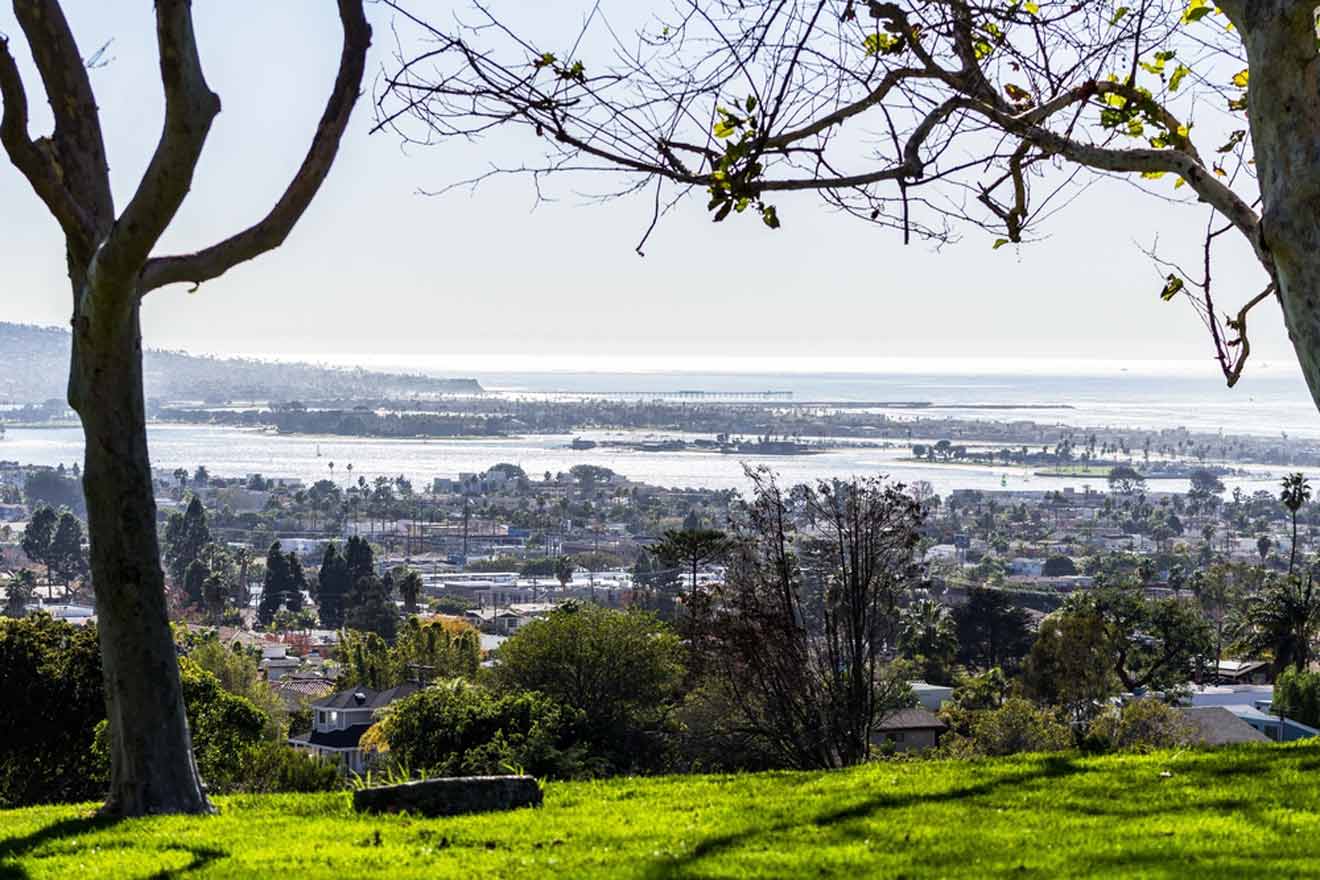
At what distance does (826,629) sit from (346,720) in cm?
2069

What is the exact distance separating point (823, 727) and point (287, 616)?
56.3m

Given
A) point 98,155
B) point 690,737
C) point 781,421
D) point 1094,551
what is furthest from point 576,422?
point 98,155

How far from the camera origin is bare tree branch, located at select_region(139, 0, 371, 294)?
20.7 feet

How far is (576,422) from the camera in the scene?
18712 cm

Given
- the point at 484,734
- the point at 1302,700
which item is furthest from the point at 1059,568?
the point at 484,734

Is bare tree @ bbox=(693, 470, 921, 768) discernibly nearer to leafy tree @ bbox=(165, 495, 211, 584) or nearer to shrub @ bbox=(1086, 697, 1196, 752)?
shrub @ bbox=(1086, 697, 1196, 752)

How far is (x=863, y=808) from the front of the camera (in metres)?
5.63

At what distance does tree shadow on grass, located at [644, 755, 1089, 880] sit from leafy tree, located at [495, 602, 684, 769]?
51.7 feet

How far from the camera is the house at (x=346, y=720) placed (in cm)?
3166

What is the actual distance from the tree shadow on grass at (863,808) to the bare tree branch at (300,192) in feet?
10.0

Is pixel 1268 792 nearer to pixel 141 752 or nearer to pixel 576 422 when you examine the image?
pixel 141 752

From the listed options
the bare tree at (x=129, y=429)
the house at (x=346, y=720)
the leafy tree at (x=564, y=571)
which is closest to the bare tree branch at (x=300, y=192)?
the bare tree at (x=129, y=429)

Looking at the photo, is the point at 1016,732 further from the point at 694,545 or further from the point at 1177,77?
the point at 1177,77

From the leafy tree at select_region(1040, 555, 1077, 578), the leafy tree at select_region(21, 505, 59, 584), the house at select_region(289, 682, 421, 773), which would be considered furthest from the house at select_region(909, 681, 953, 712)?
the leafy tree at select_region(21, 505, 59, 584)
